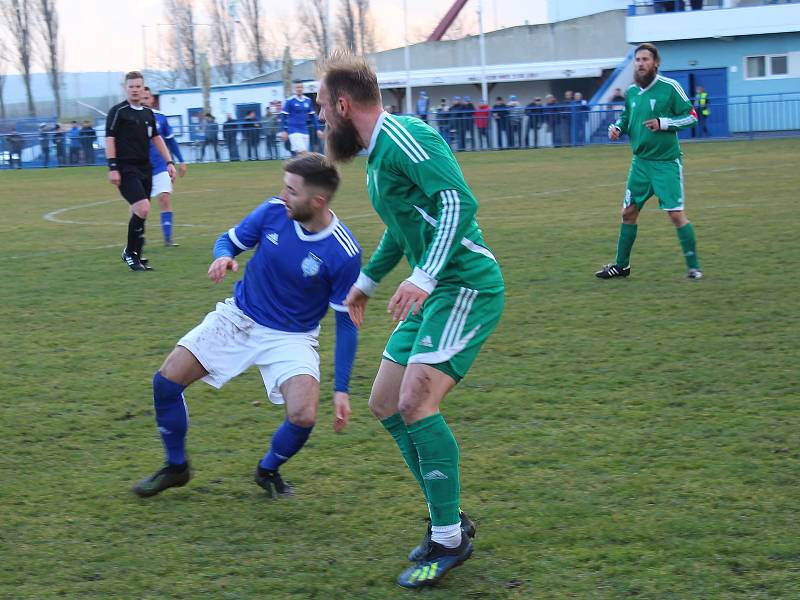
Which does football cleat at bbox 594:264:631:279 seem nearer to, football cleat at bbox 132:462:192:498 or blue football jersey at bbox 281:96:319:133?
football cleat at bbox 132:462:192:498

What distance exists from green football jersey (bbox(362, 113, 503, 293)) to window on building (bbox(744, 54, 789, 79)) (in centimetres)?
3689

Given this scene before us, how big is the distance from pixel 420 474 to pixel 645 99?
6356 mm

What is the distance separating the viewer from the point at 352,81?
3754mm

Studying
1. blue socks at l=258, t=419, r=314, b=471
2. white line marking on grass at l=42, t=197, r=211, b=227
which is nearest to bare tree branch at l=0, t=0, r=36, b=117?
white line marking on grass at l=42, t=197, r=211, b=227

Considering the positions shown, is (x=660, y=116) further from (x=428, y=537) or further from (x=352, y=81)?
(x=428, y=537)

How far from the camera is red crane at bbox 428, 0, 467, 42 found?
6303 centimetres

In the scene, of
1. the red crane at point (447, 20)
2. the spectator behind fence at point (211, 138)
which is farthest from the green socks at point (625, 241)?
the red crane at point (447, 20)

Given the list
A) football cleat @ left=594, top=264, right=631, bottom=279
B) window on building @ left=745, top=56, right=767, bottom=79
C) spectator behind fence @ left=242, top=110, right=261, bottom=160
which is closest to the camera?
football cleat @ left=594, top=264, right=631, bottom=279

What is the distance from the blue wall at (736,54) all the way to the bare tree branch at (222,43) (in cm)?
4045

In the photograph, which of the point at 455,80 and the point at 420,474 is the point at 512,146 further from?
the point at 420,474

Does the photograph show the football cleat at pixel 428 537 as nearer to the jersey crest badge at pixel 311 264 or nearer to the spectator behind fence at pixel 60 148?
the jersey crest badge at pixel 311 264

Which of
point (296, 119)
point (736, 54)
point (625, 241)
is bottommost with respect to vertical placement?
point (625, 241)

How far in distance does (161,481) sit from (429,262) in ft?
6.16

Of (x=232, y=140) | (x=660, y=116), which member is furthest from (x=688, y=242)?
(x=232, y=140)
